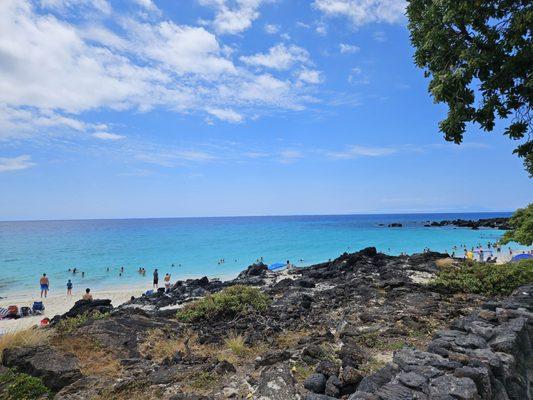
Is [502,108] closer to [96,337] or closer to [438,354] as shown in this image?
[438,354]

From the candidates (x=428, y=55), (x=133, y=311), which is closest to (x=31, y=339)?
(x=133, y=311)

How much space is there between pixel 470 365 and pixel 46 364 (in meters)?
8.07

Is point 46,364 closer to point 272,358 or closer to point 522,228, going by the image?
point 272,358

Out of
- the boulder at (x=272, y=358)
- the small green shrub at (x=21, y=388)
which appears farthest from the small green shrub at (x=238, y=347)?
the small green shrub at (x=21, y=388)

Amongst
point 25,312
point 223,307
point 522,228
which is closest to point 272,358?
point 223,307

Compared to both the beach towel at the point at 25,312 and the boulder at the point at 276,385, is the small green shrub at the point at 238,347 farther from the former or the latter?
the beach towel at the point at 25,312

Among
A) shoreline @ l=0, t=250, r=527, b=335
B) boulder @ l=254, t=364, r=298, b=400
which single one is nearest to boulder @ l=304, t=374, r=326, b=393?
boulder @ l=254, t=364, r=298, b=400

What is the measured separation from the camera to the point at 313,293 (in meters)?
15.5

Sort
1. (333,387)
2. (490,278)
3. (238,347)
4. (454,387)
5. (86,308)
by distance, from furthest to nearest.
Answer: (86,308) → (490,278) → (238,347) → (333,387) → (454,387)

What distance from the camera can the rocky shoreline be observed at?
5152mm

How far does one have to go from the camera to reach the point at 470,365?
194 inches

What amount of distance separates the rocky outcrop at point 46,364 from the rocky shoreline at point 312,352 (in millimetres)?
21

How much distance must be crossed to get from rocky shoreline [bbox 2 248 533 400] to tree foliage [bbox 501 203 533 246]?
2.31 meters

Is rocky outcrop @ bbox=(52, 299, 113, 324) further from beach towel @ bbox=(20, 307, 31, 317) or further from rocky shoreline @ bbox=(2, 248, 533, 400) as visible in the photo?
beach towel @ bbox=(20, 307, 31, 317)
